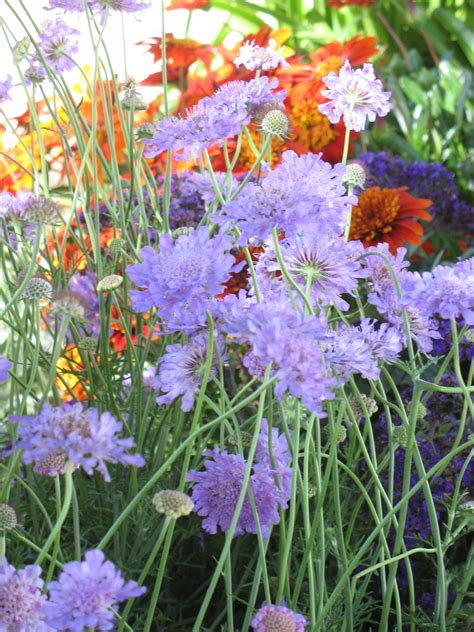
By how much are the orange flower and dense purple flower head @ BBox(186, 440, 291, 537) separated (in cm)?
73

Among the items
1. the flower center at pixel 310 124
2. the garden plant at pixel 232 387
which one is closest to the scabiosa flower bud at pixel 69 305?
the garden plant at pixel 232 387

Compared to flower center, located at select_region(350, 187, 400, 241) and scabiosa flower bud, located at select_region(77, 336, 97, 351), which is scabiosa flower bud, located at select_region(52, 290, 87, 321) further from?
flower center, located at select_region(350, 187, 400, 241)

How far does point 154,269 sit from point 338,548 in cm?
33

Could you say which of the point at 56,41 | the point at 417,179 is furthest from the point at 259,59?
the point at 417,179

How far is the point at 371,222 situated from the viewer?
1383mm

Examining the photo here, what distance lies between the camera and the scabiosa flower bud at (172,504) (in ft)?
1.71

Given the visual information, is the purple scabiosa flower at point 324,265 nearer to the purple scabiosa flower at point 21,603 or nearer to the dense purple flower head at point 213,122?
the dense purple flower head at point 213,122

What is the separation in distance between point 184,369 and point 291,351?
15 cm

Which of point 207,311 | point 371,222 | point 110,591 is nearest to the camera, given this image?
point 110,591

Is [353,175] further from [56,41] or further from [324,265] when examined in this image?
[56,41]

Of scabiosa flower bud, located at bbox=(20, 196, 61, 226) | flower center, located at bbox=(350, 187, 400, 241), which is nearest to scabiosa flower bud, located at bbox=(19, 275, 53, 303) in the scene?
scabiosa flower bud, located at bbox=(20, 196, 61, 226)

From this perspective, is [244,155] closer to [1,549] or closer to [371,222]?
[371,222]

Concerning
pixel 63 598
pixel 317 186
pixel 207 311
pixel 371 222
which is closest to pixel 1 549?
pixel 63 598

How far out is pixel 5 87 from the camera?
3.22 ft
